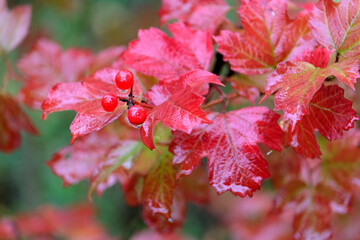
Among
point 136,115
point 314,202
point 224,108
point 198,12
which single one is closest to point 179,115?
point 136,115

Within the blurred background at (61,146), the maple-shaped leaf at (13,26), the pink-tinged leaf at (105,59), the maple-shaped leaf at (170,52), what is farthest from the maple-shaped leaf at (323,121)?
the blurred background at (61,146)

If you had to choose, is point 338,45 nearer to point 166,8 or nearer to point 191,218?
point 166,8

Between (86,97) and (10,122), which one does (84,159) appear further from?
(86,97)

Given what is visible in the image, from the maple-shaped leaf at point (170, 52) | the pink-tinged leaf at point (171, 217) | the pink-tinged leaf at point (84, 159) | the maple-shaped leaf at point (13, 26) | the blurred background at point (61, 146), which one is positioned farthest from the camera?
the blurred background at point (61, 146)

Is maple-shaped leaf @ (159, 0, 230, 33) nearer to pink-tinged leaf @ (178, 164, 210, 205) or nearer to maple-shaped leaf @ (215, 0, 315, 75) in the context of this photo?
maple-shaped leaf @ (215, 0, 315, 75)

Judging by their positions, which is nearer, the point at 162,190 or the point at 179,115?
the point at 179,115

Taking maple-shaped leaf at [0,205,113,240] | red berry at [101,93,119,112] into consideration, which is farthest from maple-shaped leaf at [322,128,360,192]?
maple-shaped leaf at [0,205,113,240]

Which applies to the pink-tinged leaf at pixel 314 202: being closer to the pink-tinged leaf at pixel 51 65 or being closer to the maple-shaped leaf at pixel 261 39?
the maple-shaped leaf at pixel 261 39
